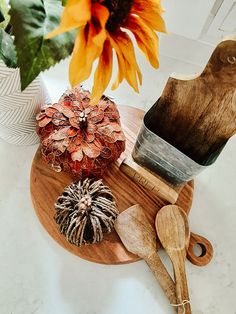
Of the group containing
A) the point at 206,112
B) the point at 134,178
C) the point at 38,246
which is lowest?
the point at 38,246

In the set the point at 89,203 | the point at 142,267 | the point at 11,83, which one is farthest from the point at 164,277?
the point at 11,83

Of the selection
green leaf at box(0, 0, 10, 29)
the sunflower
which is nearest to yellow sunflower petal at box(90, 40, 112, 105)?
the sunflower

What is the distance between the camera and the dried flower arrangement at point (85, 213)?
363mm

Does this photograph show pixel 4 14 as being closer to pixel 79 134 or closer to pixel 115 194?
pixel 79 134

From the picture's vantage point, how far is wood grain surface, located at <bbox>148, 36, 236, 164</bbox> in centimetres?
29

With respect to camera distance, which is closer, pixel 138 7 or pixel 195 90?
pixel 138 7

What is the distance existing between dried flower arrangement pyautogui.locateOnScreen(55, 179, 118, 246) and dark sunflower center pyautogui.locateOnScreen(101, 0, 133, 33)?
212mm

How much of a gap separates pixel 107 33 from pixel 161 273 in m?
0.31

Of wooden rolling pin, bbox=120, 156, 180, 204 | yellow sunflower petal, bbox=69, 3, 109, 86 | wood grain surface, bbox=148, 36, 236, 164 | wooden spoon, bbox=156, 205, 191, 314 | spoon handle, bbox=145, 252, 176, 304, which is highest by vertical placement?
yellow sunflower petal, bbox=69, 3, 109, 86

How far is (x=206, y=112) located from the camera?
343 mm

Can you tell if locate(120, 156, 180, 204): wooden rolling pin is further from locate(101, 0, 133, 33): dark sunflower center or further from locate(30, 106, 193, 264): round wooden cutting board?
locate(101, 0, 133, 33): dark sunflower center

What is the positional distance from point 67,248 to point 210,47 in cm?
38

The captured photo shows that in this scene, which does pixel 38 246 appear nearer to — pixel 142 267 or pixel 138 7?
pixel 142 267

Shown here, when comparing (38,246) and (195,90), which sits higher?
(195,90)
